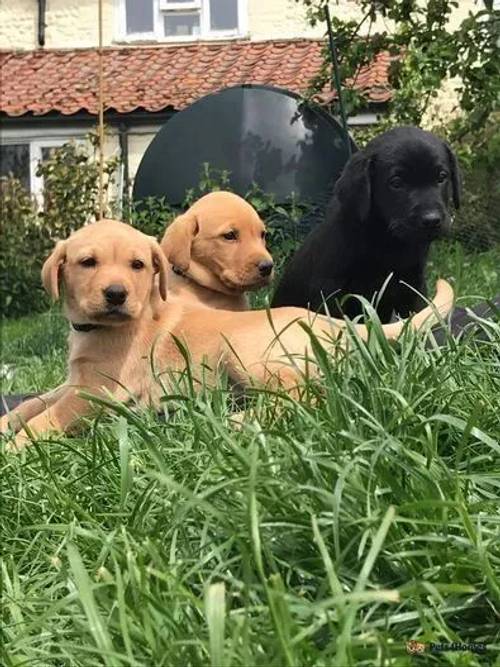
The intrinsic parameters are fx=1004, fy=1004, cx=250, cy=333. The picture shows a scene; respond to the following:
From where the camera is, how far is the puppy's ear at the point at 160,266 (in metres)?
3.61

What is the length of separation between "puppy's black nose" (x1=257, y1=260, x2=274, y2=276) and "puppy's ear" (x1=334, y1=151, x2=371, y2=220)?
0.49 metres

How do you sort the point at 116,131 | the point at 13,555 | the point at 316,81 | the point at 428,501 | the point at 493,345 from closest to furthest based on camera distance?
the point at 428,501, the point at 13,555, the point at 493,345, the point at 316,81, the point at 116,131

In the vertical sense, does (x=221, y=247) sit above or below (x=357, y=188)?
below

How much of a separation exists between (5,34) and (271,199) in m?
4.33

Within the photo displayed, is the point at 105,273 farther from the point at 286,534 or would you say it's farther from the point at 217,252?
the point at 286,534

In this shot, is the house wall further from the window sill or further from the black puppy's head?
the black puppy's head

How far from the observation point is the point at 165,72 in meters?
8.64

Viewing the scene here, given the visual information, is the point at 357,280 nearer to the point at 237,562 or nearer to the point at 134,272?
the point at 134,272

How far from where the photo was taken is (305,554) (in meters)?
1.90

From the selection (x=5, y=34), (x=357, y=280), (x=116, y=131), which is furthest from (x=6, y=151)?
(x=357, y=280)

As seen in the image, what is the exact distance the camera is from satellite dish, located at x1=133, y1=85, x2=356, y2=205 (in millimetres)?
5523

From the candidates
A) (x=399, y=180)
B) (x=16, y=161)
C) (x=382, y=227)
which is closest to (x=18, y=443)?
(x=382, y=227)

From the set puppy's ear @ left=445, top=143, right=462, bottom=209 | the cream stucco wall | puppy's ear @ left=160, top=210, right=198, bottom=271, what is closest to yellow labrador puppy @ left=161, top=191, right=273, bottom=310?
puppy's ear @ left=160, top=210, right=198, bottom=271

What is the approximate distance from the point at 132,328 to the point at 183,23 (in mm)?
4221
